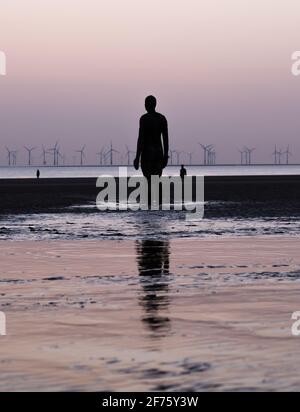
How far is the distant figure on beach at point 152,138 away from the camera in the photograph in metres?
26.3

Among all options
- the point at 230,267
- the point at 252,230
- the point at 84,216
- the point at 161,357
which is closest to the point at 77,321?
the point at 161,357

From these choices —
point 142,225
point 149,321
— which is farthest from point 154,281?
point 142,225

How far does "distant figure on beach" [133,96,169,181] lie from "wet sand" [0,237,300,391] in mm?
9988

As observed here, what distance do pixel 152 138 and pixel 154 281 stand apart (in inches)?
561

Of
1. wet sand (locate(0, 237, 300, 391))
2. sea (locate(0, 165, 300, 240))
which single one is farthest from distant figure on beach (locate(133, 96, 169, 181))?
wet sand (locate(0, 237, 300, 391))

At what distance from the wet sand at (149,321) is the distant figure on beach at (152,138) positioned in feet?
32.8

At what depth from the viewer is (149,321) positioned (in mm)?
9250

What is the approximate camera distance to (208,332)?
8.62 metres

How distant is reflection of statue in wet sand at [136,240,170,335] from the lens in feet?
30.5

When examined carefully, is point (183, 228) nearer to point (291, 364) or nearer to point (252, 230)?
point (252, 230)

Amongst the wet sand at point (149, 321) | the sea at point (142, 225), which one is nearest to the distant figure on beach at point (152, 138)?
the sea at point (142, 225)

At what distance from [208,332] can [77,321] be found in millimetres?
1270

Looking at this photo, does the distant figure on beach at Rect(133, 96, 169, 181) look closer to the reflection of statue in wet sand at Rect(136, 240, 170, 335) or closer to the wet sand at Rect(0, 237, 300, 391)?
the reflection of statue in wet sand at Rect(136, 240, 170, 335)

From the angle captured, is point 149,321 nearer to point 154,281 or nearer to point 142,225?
point 154,281
